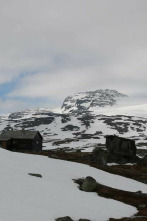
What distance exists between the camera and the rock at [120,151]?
256ft

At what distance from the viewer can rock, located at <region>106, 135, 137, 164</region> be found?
78000 mm

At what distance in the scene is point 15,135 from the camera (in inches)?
4552

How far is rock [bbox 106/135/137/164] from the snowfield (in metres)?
32.4

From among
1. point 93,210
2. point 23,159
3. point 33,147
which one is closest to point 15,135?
point 33,147

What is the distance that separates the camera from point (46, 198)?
29016 mm

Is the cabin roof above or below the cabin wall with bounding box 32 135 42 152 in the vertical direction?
above

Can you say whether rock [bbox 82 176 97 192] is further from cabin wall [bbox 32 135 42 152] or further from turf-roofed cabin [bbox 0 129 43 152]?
cabin wall [bbox 32 135 42 152]

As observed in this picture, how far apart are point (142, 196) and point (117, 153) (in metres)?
40.2

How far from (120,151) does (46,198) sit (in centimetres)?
5294

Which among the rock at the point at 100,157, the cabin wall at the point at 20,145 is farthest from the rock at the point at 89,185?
the cabin wall at the point at 20,145

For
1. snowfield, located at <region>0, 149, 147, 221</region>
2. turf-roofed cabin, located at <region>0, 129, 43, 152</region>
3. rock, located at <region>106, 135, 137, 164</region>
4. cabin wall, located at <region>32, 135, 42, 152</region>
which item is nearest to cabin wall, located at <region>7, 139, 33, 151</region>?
turf-roofed cabin, located at <region>0, 129, 43, 152</region>

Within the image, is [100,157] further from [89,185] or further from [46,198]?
[46,198]

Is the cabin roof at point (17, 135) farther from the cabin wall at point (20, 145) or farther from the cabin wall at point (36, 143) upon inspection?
the cabin wall at point (36, 143)

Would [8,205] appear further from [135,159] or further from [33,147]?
[33,147]
